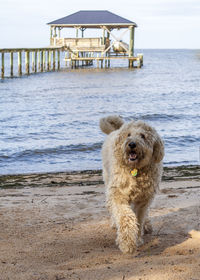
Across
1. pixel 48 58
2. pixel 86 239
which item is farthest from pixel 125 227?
pixel 48 58

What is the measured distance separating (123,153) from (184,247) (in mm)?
1167

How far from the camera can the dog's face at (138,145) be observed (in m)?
4.40

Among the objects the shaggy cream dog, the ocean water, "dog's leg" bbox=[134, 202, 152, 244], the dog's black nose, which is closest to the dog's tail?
the shaggy cream dog

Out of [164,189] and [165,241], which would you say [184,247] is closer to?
[165,241]

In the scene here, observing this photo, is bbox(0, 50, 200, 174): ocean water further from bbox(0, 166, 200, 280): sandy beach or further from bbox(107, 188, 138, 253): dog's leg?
bbox(107, 188, 138, 253): dog's leg

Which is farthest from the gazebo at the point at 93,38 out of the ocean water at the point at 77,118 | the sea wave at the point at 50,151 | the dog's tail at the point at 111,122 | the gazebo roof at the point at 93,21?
the dog's tail at the point at 111,122

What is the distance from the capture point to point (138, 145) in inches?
172

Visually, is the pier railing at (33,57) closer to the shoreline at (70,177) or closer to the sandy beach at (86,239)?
the shoreline at (70,177)

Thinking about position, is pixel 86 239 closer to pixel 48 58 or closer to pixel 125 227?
pixel 125 227

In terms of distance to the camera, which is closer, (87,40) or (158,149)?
(158,149)

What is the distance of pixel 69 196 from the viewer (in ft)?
24.8

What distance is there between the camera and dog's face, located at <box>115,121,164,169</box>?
14.4 ft

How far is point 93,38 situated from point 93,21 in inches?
88.9

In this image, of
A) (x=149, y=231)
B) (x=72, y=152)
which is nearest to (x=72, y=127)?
(x=72, y=152)
